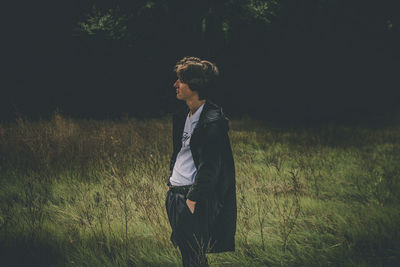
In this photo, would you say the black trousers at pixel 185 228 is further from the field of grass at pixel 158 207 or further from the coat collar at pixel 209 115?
the field of grass at pixel 158 207

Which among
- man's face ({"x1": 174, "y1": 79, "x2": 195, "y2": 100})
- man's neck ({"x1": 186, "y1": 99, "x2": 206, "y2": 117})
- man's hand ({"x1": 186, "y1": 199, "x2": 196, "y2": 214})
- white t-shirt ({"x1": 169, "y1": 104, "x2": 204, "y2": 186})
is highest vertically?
man's face ({"x1": 174, "y1": 79, "x2": 195, "y2": 100})

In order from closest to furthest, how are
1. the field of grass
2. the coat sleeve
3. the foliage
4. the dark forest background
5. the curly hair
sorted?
the coat sleeve
the curly hair
the field of grass
the foliage
the dark forest background

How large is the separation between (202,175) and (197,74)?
63 centimetres

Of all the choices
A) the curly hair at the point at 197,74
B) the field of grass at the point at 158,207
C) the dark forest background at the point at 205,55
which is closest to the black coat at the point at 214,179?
the curly hair at the point at 197,74

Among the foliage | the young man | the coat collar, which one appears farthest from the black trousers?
the foliage

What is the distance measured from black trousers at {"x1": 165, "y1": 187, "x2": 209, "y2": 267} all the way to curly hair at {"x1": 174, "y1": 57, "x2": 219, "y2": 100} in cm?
65

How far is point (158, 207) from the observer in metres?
3.68

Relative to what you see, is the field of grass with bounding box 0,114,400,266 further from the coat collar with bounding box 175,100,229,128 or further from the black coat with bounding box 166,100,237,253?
the coat collar with bounding box 175,100,229,128

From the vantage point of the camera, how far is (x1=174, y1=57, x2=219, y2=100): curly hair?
6.84 ft

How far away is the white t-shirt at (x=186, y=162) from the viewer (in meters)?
2.13

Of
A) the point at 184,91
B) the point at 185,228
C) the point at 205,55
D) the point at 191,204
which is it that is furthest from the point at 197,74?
the point at 205,55

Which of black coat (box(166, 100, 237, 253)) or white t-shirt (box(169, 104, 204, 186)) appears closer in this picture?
black coat (box(166, 100, 237, 253))

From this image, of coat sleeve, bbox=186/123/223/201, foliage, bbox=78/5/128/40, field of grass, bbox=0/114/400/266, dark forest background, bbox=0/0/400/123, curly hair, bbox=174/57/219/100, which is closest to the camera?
coat sleeve, bbox=186/123/223/201

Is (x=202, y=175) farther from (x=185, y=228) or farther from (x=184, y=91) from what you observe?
(x=184, y=91)
